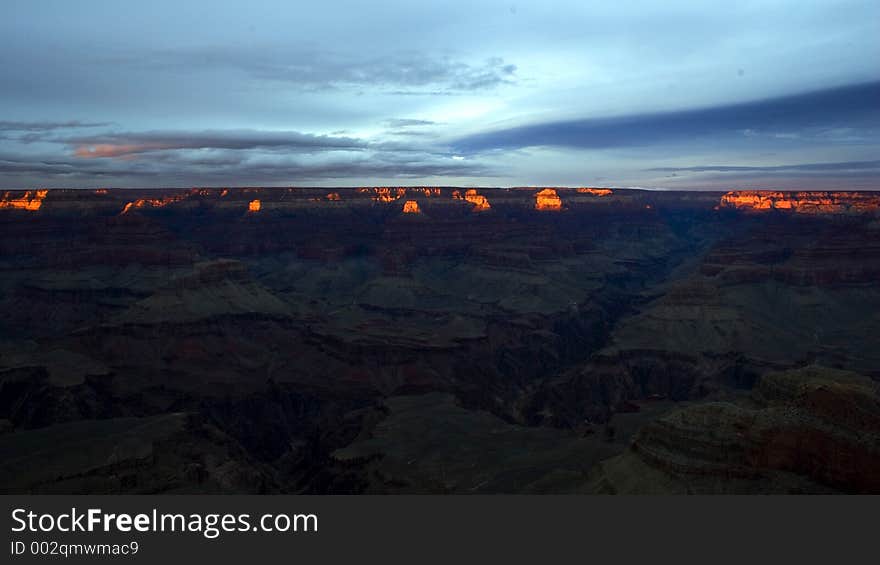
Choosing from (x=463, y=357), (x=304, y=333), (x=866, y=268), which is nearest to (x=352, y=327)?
(x=304, y=333)

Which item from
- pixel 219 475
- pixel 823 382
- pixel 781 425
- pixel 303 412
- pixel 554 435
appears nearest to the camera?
pixel 781 425

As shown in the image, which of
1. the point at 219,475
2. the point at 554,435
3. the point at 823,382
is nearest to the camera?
the point at 823,382

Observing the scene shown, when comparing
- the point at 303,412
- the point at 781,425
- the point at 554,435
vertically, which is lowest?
the point at 303,412

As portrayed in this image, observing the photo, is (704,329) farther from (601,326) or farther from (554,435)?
(554,435)

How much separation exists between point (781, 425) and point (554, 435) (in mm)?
35457

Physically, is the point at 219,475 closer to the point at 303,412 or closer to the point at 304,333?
the point at 303,412

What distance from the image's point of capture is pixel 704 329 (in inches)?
6132

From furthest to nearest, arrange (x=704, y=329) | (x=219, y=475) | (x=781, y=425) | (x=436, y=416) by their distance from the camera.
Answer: (x=704, y=329) < (x=436, y=416) < (x=219, y=475) < (x=781, y=425)

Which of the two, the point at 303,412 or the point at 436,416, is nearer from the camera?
the point at 436,416

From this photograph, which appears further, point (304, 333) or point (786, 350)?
point (304, 333)

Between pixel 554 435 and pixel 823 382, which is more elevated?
pixel 823 382

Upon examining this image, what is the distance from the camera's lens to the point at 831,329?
164250 millimetres

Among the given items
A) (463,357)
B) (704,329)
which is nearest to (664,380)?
(704,329)

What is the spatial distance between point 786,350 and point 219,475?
116 meters
